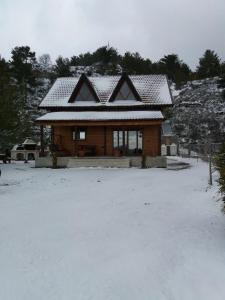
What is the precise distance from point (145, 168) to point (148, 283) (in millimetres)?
20073

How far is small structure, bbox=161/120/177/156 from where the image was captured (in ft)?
152

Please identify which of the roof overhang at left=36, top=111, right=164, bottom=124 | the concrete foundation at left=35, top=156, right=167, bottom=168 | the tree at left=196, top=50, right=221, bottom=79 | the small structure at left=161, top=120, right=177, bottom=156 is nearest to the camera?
the concrete foundation at left=35, top=156, right=167, bottom=168

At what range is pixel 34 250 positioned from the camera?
767 cm

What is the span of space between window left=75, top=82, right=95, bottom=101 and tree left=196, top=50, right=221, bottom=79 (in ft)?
155

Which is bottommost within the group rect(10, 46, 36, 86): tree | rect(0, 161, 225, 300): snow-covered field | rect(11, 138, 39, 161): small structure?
rect(0, 161, 225, 300): snow-covered field

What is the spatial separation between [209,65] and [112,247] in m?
71.2

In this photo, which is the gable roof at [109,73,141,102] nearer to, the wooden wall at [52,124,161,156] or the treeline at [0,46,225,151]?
the wooden wall at [52,124,161,156]

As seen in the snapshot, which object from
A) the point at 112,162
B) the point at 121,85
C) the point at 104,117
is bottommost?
the point at 112,162

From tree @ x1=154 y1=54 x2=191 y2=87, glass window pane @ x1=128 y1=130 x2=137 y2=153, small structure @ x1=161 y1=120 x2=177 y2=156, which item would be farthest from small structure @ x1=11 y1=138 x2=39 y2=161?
tree @ x1=154 y1=54 x2=191 y2=87

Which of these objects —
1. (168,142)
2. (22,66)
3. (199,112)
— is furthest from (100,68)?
(168,142)

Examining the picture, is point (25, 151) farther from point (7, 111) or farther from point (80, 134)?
point (7, 111)

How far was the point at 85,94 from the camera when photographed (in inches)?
1258

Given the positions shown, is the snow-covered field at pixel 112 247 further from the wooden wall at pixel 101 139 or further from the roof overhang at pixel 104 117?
the wooden wall at pixel 101 139

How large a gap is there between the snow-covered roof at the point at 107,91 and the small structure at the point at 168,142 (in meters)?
13.1
